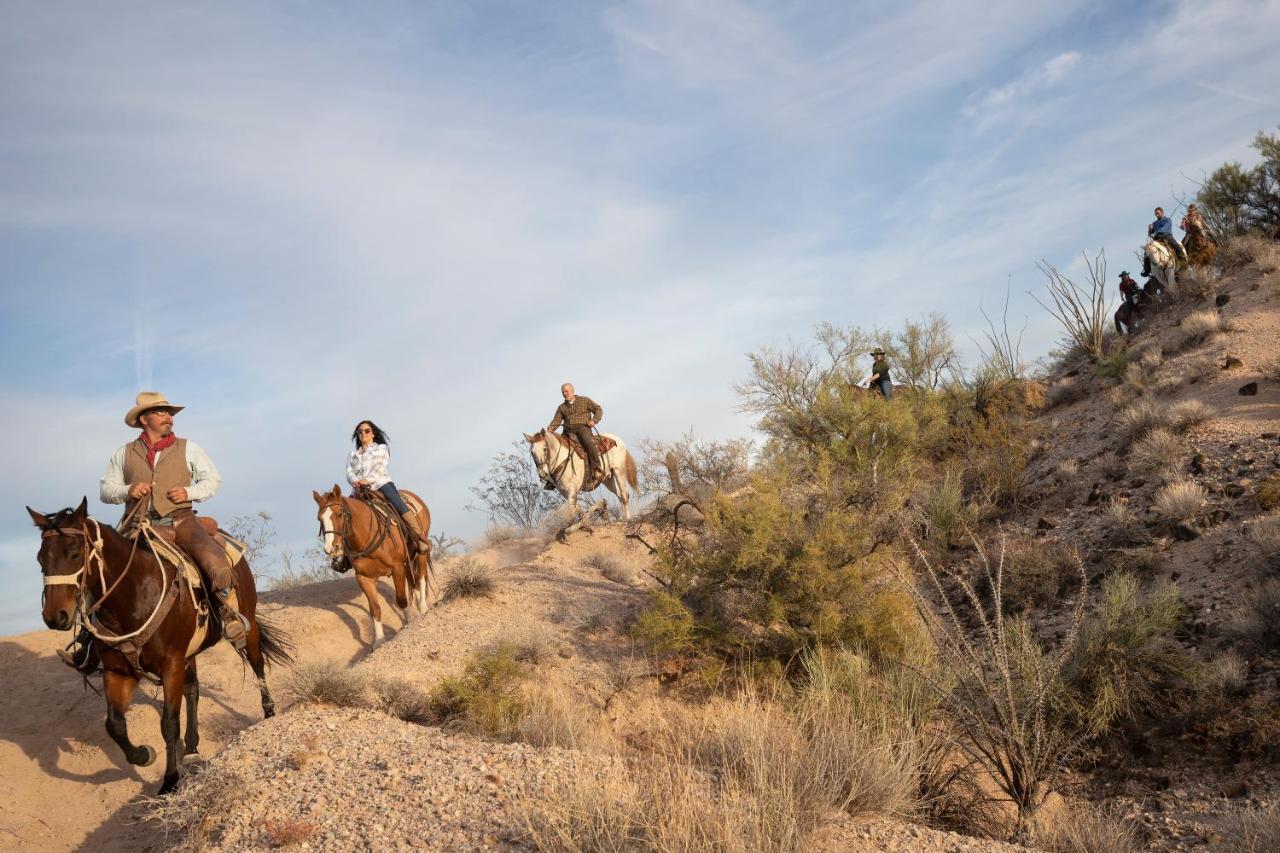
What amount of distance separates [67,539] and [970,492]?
15565mm

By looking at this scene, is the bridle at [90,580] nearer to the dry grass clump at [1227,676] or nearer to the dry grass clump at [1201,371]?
the dry grass clump at [1227,676]

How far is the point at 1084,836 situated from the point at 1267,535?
624 centimetres

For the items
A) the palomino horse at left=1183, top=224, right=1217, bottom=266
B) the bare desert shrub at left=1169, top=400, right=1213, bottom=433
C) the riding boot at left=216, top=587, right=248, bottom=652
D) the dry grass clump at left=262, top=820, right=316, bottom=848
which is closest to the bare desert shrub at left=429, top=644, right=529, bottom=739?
the riding boot at left=216, top=587, right=248, bottom=652

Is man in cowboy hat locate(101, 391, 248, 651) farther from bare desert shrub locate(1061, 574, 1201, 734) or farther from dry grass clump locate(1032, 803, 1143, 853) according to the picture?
bare desert shrub locate(1061, 574, 1201, 734)

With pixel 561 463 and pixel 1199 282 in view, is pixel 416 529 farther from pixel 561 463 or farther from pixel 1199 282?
pixel 1199 282

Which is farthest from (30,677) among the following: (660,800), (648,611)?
(660,800)

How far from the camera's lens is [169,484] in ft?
28.8

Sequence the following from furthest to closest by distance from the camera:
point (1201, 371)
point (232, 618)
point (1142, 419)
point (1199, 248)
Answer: point (1199, 248), point (1201, 371), point (1142, 419), point (232, 618)

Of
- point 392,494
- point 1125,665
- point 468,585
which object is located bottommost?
point 1125,665

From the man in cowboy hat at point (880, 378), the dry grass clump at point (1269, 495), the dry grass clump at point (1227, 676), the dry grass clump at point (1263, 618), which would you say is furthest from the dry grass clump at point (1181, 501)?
the man in cowboy hat at point (880, 378)

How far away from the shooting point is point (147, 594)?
7.78 metres

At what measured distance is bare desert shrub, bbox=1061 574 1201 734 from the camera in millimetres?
9023

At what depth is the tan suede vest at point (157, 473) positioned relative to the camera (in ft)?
28.6

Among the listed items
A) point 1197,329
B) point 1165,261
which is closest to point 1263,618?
point 1197,329
